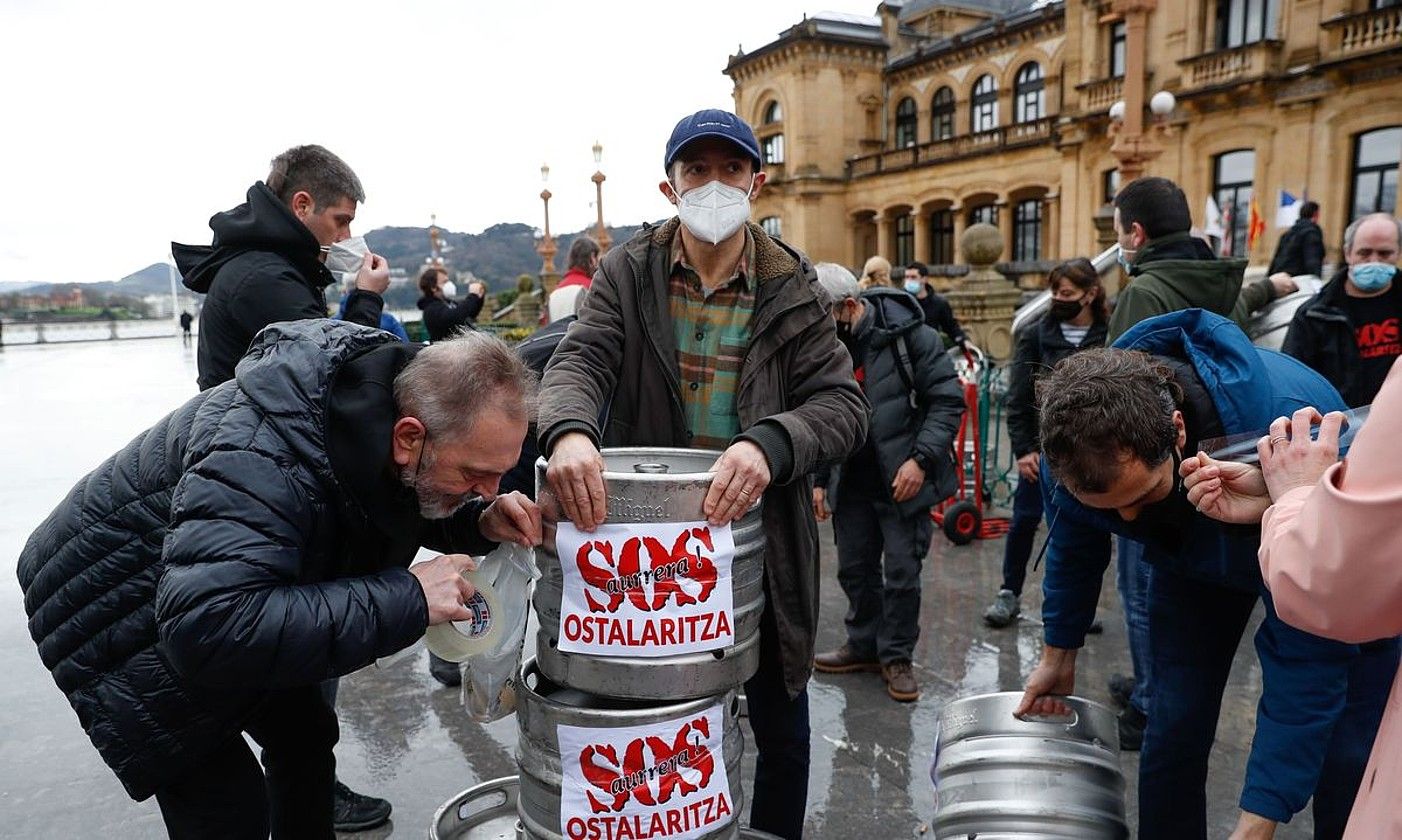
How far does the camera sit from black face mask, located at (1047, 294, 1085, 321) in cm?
486

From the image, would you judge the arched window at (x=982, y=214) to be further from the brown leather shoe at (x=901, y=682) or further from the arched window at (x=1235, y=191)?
the brown leather shoe at (x=901, y=682)

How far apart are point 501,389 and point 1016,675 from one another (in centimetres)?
346

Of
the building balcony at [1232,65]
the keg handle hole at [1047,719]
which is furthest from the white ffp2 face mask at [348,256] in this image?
the building balcony at [1232,65]

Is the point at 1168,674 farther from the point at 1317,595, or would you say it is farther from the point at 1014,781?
the point at 1317,595

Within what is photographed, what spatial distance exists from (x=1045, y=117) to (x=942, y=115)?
28.8ft

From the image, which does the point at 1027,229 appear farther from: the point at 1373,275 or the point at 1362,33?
the point at 1373,275

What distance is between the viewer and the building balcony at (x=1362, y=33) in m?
20.4

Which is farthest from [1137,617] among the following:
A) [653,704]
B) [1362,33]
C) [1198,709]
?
[1362,33]

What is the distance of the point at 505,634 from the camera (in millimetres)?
2312

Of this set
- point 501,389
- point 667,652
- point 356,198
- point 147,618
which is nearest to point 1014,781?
point 667,652

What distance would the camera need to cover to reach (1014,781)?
2.34m

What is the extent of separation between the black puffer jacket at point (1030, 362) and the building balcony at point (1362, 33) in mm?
21673

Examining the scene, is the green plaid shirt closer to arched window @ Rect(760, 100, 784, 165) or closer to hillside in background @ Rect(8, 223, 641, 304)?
arched window @ Rect(760, 100, 784, 165)

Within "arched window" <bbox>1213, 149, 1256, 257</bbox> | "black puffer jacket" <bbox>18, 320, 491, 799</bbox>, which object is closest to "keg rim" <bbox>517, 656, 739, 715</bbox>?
"black puffer jacket" <bbox>18, 320, 491, 799</bbox>
